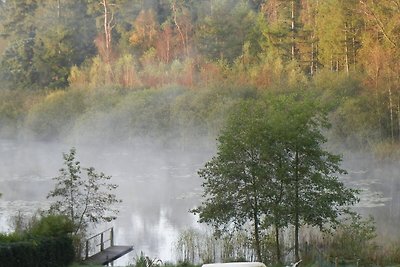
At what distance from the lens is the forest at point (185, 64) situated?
43938mm

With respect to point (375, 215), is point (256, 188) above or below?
above

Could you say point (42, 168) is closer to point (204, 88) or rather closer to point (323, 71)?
point (204, 88)

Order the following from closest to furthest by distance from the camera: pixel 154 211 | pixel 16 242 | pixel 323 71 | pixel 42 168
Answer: pixel 16 242 < pixel 154 211 < pixel 42 168 < pixel 323 71

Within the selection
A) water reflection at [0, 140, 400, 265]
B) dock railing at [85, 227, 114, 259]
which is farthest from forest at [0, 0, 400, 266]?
dock railing at [85, 227, 114, 259]

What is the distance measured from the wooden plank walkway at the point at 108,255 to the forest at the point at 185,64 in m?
23.3

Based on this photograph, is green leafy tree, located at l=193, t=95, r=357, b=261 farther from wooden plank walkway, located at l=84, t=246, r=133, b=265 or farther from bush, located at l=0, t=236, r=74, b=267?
bush, located at l=0, t=236, r=74, b=267

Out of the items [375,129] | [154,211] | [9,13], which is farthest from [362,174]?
[9,13]

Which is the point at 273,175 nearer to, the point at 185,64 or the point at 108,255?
the point at 108,255

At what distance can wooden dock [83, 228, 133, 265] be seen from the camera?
17484mm

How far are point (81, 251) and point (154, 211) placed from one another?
901cm

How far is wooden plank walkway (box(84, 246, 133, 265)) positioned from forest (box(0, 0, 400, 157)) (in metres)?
23.3

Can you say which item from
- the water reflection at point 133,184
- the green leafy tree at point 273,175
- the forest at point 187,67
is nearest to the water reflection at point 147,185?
the water reflection at point 133,184

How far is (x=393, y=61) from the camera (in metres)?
43.3

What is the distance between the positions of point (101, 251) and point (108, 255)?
0.42m
